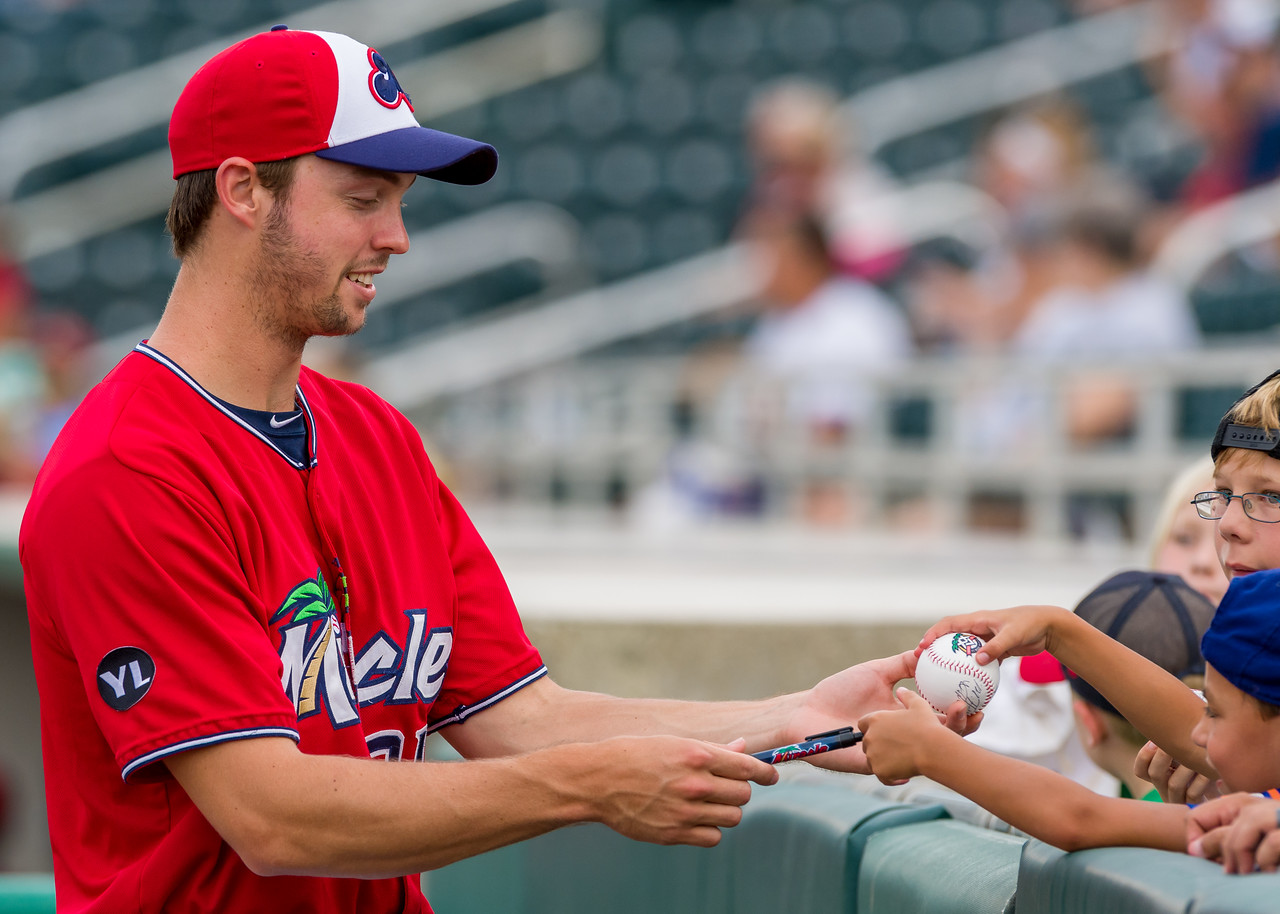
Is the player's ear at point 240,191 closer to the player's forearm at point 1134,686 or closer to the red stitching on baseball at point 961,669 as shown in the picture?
the red stitching on baseball at point 961,669

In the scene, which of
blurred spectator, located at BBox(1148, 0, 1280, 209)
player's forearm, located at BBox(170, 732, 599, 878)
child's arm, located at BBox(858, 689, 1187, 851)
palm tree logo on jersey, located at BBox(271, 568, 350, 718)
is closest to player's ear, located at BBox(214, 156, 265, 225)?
palm tree logo on jersey, located at BBox(271, 568, 350, 718)

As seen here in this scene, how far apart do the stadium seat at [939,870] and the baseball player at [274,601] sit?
0.19m

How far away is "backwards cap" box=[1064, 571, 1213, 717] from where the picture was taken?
8.23 ft

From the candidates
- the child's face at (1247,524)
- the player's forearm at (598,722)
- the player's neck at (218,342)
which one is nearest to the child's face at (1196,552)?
the child's face at (1247,524)

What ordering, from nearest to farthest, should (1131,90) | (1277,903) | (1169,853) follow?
(1277,903)
(1169,853)
(1131,90)

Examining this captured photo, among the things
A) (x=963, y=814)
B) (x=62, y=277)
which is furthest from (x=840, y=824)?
(x=62, y=277)

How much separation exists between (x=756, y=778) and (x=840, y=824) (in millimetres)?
204

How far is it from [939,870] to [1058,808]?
289 mm

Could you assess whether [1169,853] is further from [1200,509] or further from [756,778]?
[1200,509]

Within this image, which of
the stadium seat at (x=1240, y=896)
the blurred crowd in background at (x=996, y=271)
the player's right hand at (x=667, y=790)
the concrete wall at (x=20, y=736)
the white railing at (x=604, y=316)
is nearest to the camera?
the stadium seat at (x=1240, y=896)

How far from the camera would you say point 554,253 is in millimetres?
10555

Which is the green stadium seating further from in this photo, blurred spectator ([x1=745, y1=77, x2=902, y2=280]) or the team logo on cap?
blurred spectator ([x1=745, y1=77, x2=902, y2=280])

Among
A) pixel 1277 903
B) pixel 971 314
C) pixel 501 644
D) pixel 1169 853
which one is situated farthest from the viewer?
pixel 971 314

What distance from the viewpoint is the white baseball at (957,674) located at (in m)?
2.10
